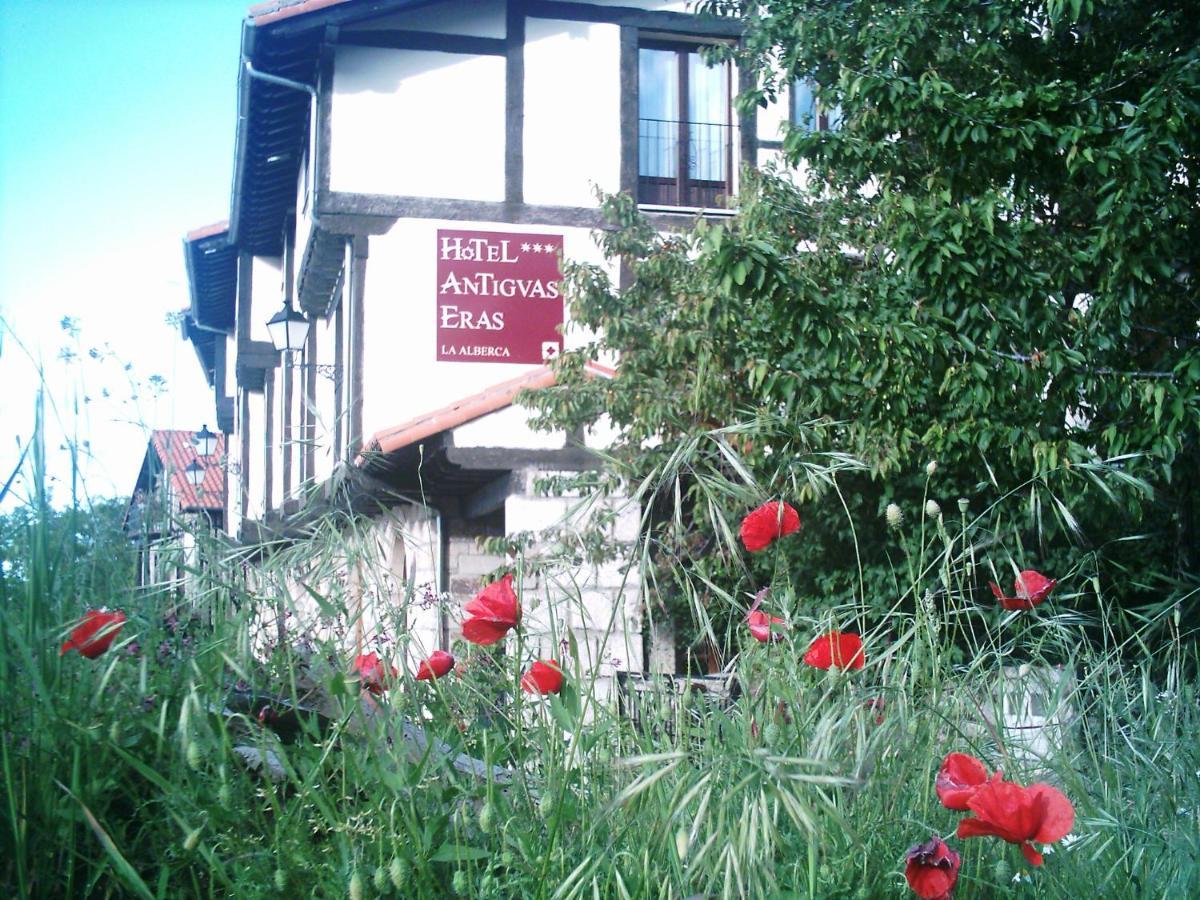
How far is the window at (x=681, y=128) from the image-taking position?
8883 mm

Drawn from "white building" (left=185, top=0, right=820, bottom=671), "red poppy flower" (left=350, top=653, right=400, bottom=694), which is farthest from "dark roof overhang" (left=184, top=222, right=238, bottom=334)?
"red poppy flower" (left=350, top=653, right=400, bottom=694)

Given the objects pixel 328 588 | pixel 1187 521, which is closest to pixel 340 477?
pixel 328 588

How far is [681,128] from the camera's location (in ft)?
29.5

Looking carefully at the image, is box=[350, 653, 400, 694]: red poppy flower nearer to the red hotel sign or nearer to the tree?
the tree

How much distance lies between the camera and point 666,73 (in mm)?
9039

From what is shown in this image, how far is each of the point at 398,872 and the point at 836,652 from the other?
805mm

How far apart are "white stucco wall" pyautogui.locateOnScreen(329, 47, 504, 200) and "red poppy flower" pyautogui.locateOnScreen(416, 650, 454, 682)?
6690 mm

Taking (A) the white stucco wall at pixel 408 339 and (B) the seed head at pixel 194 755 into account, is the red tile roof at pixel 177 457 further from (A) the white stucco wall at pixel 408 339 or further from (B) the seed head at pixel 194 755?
(A) the white stucco wall at pixel 408 339

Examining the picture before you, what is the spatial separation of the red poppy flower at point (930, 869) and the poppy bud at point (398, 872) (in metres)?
0.64

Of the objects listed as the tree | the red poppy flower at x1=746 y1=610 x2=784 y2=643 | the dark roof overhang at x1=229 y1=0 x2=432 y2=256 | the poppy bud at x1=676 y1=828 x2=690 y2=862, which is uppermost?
the dark roof overhang at x1=229 y1=0 x2=432 y2=256

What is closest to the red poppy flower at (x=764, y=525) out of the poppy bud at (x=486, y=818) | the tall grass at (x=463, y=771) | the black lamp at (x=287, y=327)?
the tall grass at (x=463, y=771)

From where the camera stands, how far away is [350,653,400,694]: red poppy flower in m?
1.90

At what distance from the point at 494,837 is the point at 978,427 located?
11.2 feet

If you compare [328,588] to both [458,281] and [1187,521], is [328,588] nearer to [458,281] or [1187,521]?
[1187,521]
